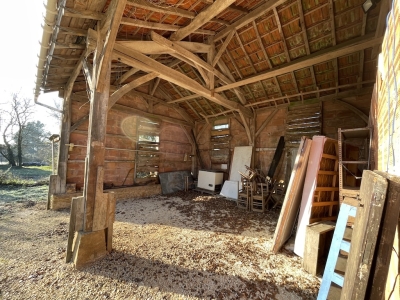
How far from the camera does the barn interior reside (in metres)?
2.70

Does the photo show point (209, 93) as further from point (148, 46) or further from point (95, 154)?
point (95, 154)

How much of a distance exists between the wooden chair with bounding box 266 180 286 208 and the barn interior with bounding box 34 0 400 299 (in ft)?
0.48

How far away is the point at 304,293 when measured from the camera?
215cm

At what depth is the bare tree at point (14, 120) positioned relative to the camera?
14.0 meters

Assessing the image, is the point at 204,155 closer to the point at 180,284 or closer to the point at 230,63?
the point at 230,63

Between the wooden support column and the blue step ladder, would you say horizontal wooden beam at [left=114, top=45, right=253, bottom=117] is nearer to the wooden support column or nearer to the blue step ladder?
the wooden support column

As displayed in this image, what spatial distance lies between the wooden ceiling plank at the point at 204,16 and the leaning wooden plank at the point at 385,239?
3.50 meters

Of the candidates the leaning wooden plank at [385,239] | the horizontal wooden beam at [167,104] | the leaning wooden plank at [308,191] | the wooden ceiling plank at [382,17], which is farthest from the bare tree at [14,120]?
the wooden ceiling plank at [382,17]

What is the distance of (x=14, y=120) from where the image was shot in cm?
1413

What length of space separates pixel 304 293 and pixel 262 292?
1.81 feet

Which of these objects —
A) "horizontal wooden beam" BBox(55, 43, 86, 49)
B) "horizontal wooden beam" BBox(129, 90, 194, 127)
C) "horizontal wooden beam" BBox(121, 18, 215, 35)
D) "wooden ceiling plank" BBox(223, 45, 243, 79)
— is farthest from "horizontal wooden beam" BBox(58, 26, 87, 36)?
"horizontal wooden beam" BBox(129, 90, 194, 127)

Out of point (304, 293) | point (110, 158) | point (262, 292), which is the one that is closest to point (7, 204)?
point (110, 158)

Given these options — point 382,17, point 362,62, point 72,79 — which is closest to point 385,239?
point 382,17

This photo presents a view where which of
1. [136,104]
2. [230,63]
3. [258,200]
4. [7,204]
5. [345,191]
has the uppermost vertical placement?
[230,63]
